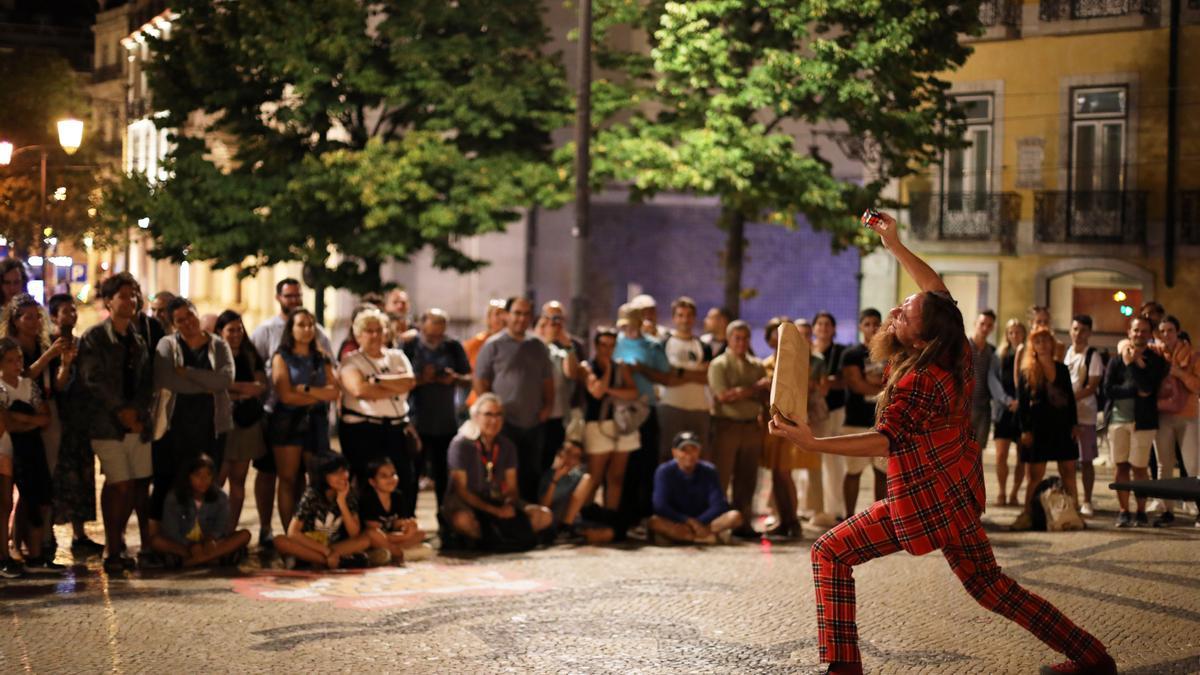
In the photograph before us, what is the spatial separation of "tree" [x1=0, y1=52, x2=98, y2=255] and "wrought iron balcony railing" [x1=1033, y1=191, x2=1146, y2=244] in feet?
54.5

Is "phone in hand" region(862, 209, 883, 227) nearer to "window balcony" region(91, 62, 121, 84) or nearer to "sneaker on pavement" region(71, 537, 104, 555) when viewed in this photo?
"sneaker on pavement" region(71, 537, 104, 555)

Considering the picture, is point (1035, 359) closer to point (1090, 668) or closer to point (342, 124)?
point (1090, 668)

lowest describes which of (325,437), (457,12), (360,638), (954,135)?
(360,638)

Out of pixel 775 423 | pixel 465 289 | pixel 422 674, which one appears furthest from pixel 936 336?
pixel 465 289

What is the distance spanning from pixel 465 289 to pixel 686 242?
25.9 feet

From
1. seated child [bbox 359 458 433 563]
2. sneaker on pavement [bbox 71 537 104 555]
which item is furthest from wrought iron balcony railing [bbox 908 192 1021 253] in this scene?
sneaker on pavement [bbox 71 537 104 555]

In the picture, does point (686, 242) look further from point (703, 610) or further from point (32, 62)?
point (703, 610)

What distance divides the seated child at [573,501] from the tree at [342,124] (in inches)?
356

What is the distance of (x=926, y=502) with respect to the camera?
740 centimetres

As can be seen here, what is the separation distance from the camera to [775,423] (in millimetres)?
7133

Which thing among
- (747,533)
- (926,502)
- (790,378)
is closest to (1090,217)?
(747,533)

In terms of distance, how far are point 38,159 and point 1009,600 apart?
13.1 m

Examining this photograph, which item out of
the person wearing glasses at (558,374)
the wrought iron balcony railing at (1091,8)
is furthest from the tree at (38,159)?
the wrought iron balcony railing at (1091,8)

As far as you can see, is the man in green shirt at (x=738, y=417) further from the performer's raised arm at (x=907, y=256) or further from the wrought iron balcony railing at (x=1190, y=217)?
the wrought iron balcony railing at (x=1190, y=217)
